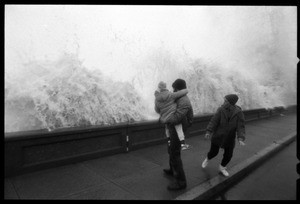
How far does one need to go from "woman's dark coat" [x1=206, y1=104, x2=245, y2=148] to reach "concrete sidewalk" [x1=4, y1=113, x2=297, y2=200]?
27.9 inches

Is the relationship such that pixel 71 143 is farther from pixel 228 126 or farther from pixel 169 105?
pixel 228 126

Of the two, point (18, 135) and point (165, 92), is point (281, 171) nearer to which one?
point (165, 92)

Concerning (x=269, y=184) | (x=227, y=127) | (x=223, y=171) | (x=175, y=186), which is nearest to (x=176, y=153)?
(x=175, y=186)

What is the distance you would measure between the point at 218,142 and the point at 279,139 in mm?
5036

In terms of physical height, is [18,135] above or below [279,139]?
above

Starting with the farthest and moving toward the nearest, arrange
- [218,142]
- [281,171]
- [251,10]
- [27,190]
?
[251,10] < [281,171] < [218,142] < [27,190]

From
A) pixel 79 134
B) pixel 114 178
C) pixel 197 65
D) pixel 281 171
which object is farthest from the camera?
pixel 197 65

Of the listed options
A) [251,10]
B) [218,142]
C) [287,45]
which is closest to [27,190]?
[218,142]

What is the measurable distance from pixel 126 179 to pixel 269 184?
2821 millimetres

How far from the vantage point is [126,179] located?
400 centimetres

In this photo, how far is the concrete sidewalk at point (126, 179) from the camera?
3.41 metres

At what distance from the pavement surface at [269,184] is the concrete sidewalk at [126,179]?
0.64 feet

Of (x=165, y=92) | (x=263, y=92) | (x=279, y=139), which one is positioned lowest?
(x=279, y=139)

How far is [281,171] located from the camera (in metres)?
5.20
